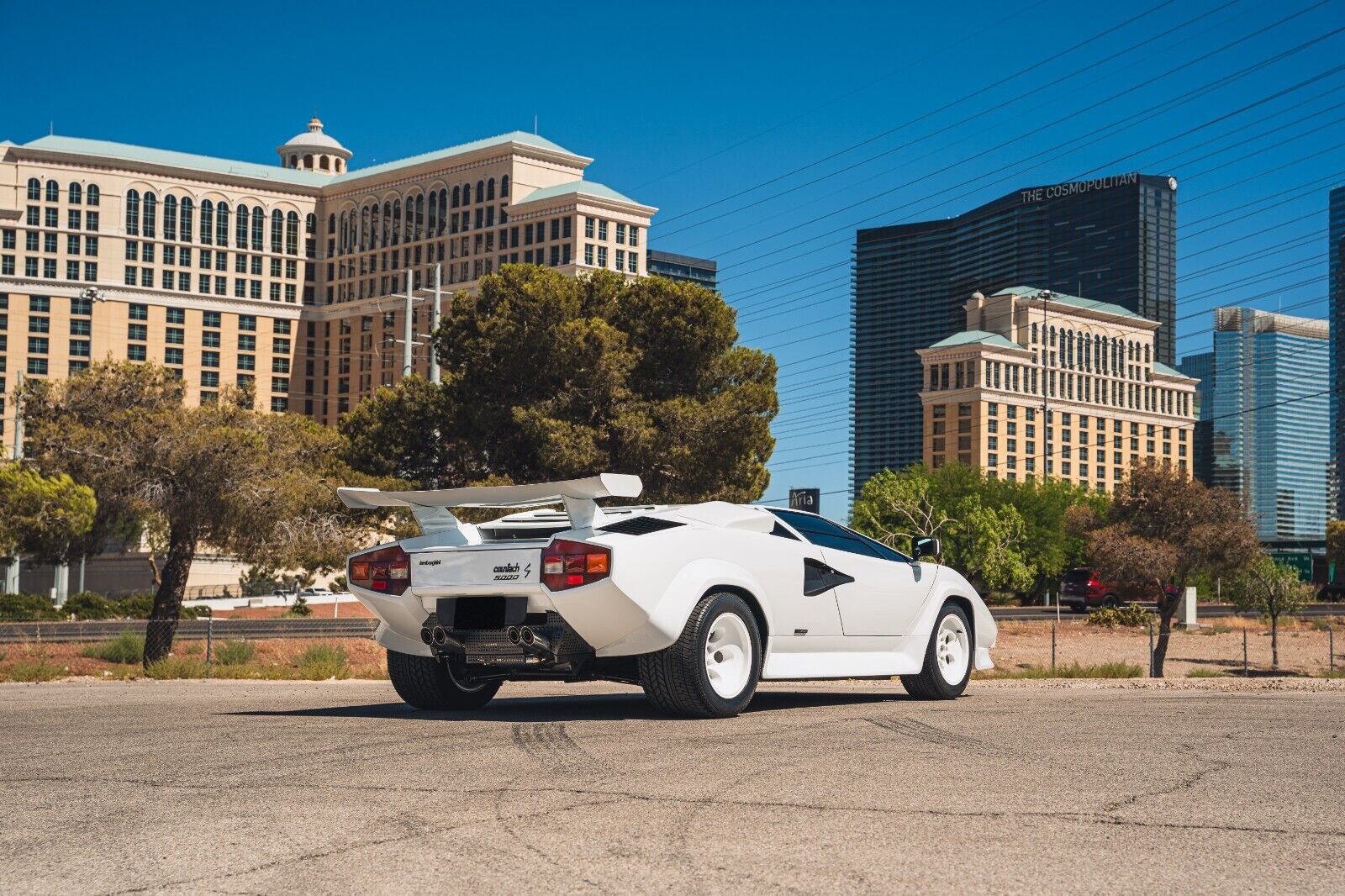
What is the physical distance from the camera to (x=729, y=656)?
30.7ft

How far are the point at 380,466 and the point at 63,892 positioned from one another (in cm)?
3505

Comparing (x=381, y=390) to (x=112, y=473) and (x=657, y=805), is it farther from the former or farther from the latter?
(x=657, y=805)

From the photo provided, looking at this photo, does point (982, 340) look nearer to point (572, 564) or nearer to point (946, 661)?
point (946, 661)

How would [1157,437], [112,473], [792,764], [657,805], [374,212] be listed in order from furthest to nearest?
1. [1157,437]
2. [374,212]
3. [112,473]
4. [792,764]
5. [657,805]

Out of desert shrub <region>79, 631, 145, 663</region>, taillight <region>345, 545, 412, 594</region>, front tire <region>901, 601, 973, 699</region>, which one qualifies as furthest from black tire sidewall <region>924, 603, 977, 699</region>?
desert shrub <region>79, 631, 145, 663</region>

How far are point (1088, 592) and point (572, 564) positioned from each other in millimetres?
61455

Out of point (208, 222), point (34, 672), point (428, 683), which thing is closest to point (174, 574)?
point (34, 672)

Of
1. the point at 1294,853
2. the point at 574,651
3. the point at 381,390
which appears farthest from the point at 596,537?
the point at 381,390

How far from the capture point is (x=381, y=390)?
38.7 m

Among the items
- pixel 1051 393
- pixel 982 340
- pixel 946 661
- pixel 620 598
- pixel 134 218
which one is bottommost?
pixel 946 661

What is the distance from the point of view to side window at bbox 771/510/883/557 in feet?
33.9

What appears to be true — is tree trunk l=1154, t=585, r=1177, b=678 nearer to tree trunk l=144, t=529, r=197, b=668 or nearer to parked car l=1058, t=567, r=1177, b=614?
tree trunk l=144, t=529, r=197, b=668

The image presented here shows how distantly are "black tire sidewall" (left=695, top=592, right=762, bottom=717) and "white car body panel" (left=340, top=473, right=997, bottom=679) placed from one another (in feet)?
0.31

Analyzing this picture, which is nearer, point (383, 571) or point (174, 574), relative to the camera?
point (383, 571)
